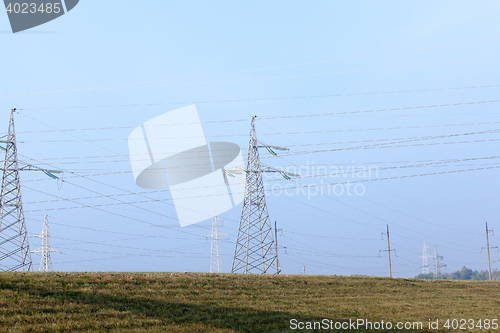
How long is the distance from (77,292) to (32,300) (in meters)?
2.49

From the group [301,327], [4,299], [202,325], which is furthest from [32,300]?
[301,327]

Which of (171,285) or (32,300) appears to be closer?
(32,300)

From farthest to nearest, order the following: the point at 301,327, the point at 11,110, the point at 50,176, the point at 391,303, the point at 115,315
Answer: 1. the point at 50,176
2. the point at 11,110
3. the point at 391,303
4. the point at 301,327
5. the point at 115,315

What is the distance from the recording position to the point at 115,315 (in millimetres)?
19203

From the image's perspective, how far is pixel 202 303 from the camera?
23.3m

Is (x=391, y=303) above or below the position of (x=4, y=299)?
below

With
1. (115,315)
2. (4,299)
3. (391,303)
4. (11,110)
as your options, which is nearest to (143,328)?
(115,315)

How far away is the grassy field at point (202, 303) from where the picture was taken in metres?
18.4

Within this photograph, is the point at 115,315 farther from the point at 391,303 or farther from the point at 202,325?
the point at 391,303

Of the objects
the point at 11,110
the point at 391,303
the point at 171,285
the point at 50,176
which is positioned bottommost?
the point at 391,303

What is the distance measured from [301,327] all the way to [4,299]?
1358 cm

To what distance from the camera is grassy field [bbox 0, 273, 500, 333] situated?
18375 millimetres

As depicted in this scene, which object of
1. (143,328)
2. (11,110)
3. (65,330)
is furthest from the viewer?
(11,110)

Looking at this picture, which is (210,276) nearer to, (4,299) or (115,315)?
(115,315)
